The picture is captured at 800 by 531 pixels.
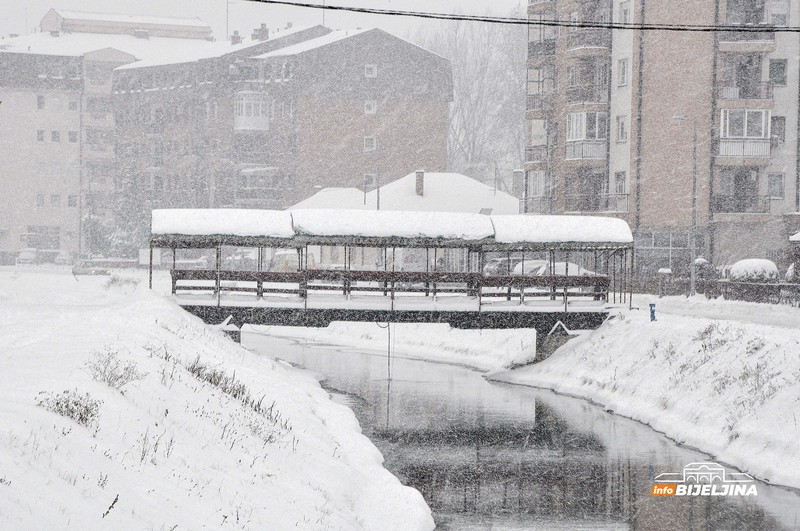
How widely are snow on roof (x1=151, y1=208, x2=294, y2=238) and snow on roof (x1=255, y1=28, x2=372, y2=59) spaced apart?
202 ft

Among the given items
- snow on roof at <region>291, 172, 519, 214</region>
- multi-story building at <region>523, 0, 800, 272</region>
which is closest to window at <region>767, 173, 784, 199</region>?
multi-story building at <region>523, 0, 800, 272</region>

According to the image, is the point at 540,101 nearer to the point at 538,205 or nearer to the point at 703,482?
the point at 538,205

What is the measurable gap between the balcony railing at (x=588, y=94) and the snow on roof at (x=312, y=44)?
31655 mm

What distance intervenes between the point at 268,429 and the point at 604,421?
11164 millimetres

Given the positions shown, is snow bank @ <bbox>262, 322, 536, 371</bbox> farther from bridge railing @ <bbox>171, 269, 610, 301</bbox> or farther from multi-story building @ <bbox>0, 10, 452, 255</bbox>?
multi-story building @ <bbox>0, 10, 452, 255</bbox>

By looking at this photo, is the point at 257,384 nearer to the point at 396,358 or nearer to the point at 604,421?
the point at 604,421

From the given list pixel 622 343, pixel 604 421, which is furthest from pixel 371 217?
pixel 604 421

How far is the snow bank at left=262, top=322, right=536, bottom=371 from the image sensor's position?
Answer: 3788 cm

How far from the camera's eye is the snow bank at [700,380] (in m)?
19.2

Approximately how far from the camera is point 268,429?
15.5 meters

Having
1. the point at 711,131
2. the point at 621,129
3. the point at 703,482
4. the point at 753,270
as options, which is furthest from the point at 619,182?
the point at 703,482

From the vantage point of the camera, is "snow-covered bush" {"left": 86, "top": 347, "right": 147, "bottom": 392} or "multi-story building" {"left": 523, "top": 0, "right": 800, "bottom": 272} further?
"multi-story building" {"left": 523, "top": 0, "right": 800, "bottom": 272}

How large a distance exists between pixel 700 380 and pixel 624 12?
42.4 metres

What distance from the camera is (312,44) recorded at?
9531cm
